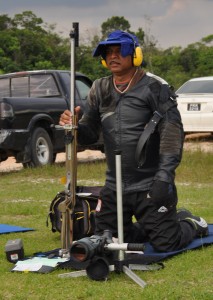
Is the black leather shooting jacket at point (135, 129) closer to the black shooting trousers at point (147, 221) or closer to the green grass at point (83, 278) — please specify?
the black shooting trousers at point (147, 221)

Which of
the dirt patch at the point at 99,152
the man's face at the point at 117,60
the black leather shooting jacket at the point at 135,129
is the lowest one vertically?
the dirt patch at the point at 99,152

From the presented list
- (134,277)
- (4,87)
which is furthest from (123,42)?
(4,87)

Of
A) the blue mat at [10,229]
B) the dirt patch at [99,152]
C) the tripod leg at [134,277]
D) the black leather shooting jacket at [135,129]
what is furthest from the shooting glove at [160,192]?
the dirt patch at [99,152]

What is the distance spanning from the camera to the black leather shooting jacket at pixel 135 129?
19.7 ft

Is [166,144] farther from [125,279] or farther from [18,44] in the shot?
[18,44]

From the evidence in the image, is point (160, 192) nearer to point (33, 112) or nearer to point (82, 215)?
point (82, 215)

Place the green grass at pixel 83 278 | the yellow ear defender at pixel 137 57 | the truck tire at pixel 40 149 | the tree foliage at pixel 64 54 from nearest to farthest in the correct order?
the green grass at pixel 83 278 → the yellow ear defender at pixel 137 57 → the truck tire at pixel 40 149 → the tree foliage at pixel 64 54

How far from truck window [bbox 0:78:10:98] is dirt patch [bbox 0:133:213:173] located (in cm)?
145

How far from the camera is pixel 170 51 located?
48344 millimetres

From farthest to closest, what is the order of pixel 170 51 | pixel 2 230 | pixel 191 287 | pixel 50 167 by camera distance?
1. pixel 170 51
2. pixel 50 167
3. pixel 2 230
4. pixel 191 287

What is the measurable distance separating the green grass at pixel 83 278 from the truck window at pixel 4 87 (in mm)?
2500

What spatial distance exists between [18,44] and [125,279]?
35.1 m

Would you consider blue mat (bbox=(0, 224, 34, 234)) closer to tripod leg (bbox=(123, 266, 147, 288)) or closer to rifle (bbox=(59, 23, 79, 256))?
rifle (bbox=(59, 23, 79, 256))

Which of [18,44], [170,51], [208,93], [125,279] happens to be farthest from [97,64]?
[125,279]
